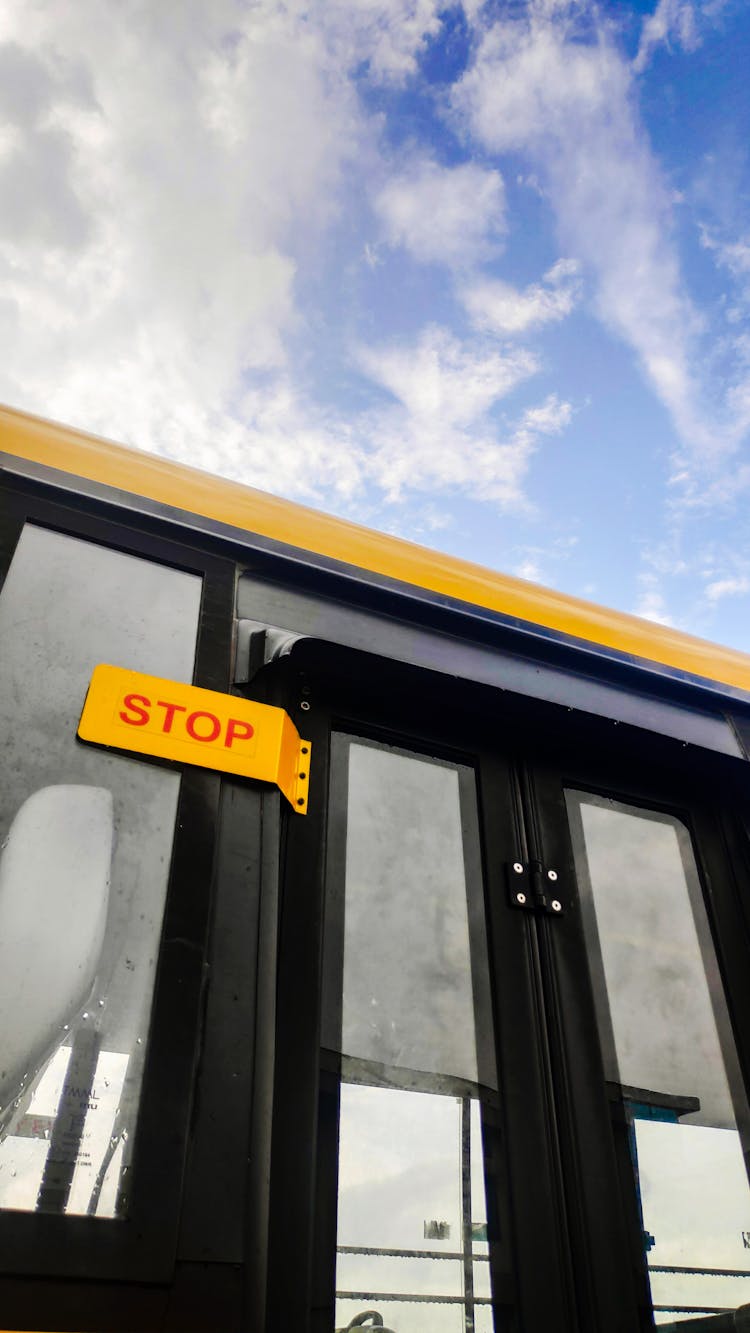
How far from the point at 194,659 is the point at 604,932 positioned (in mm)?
907

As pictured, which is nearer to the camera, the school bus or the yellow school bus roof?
the school bus

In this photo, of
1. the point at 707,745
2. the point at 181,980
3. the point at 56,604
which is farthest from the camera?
the point at 707,745

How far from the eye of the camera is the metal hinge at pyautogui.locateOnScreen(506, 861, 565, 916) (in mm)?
1597

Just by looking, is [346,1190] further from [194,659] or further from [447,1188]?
[194,659]

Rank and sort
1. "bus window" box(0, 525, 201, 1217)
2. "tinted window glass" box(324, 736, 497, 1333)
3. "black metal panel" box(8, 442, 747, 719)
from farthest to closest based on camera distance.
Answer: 1. "black metal panel" box(8, 442, 747, 719)
2. "tinted window glass" box(324, 736, 497, 1333)
3. "bus window" box(0, 525, 201, 1217)

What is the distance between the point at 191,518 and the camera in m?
1.60

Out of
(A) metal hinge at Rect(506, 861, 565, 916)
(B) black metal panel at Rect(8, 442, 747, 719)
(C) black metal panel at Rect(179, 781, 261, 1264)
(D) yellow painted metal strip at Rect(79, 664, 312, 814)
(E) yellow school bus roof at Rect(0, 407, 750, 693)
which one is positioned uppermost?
(E) yellow school bus roof at Rect(0, 407, 750, 693)

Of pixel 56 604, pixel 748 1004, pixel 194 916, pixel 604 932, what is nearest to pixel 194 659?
pixel 56 604

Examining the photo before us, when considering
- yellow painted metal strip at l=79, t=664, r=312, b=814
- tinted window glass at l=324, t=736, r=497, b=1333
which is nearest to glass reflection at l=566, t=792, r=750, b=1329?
tinted window glass at l=324, t=736, r=497, b=1333

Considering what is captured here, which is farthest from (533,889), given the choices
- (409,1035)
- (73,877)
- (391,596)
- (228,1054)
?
(73,877)

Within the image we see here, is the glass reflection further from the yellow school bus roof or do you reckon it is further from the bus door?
the yellow school bus roof

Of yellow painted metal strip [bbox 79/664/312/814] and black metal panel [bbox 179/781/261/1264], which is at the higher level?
yellow painted metal strip [bbox 79/664/312/814]

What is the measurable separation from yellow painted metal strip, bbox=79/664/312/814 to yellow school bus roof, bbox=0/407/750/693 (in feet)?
1.31

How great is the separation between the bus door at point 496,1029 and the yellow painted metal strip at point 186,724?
6.9 inches
